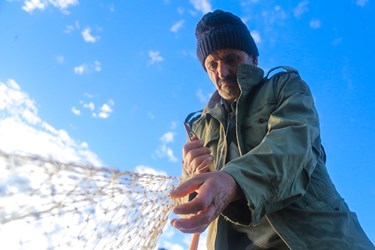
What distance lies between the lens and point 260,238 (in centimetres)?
222

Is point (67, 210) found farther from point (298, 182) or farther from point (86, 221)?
point (298, 182)

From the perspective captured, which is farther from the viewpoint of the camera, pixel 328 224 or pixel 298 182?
pixel 328 224

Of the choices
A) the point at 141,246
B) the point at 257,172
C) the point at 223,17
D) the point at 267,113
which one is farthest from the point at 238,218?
the point at 223,17

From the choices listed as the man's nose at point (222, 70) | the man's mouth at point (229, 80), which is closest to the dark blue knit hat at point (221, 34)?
the man's nose at point (222, 70)

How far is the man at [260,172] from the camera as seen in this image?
159 centimetres

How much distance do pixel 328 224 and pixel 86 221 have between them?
1.33m

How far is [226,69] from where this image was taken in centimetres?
291

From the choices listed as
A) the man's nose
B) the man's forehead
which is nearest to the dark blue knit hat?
the man's forehead

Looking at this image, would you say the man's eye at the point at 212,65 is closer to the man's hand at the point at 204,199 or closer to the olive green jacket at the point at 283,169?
the olive green jacket at the point at 283,169

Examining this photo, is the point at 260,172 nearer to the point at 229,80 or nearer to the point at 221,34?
the point at 229,80

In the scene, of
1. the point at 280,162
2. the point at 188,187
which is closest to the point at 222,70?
the point at 280,162

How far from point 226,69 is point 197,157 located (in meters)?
0.91

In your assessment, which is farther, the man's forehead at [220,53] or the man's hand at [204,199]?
the man's forehead at [220,53]

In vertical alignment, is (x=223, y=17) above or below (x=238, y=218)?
above
